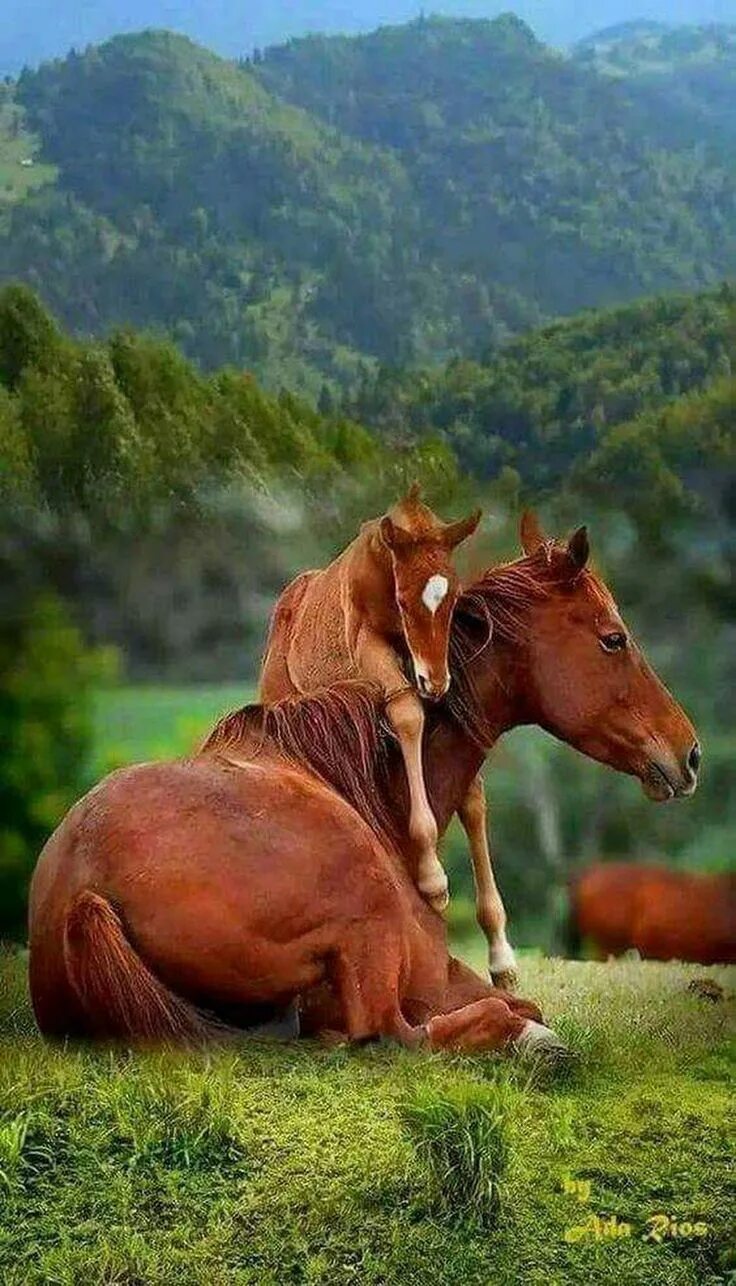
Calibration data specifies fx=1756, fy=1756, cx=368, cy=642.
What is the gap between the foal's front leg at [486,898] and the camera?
9.30ft

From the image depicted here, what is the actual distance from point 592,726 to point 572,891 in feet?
2.13

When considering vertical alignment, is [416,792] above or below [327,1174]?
above

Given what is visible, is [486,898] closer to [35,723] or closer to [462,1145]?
[462,1145]

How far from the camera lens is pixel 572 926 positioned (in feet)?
10.7

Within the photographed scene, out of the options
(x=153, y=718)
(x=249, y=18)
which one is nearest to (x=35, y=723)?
(x=153, y=718)

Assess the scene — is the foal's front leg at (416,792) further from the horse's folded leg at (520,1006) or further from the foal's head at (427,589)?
the horse's folded leg at (520,1006)

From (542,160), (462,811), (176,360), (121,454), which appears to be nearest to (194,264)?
(176,360)

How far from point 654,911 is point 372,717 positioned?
931 millimetres

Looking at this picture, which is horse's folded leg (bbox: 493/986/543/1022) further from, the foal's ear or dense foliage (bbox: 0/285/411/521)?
dense foliage (bbox: 0/285/411/521)

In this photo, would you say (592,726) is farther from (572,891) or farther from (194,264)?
(194,264)

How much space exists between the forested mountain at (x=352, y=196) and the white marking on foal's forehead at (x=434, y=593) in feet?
3.82

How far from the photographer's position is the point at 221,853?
2.45m

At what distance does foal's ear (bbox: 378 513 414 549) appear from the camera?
2.59 meters

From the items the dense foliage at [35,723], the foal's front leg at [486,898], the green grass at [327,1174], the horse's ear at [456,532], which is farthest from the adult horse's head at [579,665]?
the dense foliage at [35,723]
